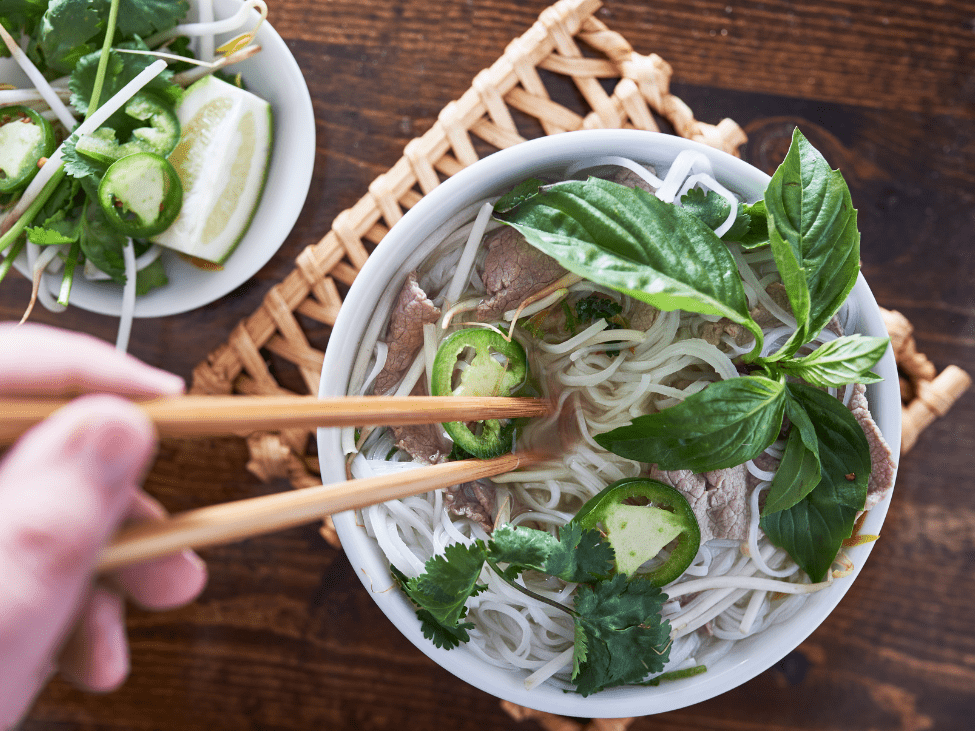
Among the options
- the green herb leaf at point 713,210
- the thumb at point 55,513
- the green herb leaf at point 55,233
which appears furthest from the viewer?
the green herb leaf at point 55,233

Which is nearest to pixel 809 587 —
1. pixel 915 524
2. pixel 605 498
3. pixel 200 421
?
pixel 605 498

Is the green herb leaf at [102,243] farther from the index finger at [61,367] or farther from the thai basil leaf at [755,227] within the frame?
the thai basil leaf at [755,227]

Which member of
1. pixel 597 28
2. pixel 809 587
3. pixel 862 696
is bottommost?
pixel 862 696

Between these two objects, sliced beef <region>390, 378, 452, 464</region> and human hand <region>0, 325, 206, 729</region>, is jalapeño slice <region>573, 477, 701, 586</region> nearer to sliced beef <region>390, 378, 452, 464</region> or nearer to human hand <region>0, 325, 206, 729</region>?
sliced beef <region>390, 378, 452, 464</region>

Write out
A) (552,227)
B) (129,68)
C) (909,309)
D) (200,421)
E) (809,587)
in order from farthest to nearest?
(909,309) → (129,68) → (809,587) → (552,227) → (200,421)

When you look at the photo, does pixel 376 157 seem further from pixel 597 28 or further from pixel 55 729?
pixel 55 729

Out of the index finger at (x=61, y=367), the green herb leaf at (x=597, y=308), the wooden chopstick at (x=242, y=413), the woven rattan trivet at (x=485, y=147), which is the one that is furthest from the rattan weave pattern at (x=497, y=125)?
the index finger at (x=61, y=367)

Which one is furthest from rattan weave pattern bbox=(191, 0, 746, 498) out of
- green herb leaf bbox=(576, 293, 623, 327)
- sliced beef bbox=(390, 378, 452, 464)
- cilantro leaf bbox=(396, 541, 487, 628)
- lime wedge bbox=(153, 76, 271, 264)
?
cilantro leaf bbox=(396, 541, 487, 628)

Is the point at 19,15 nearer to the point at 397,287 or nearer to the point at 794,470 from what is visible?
the point at 397,287
